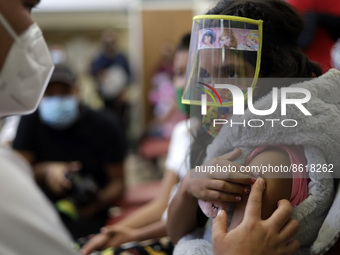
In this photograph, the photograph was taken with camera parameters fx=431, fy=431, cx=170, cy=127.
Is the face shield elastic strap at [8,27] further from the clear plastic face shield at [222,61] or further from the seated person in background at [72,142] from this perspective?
the seated person in background at [72,142]

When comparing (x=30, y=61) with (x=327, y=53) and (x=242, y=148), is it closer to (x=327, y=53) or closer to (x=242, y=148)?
(x=242, y=148)

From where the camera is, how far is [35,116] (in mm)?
2195

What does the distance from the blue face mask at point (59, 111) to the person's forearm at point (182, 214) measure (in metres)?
1.41

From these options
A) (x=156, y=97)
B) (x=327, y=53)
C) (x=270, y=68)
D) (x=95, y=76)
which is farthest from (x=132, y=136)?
(x=270, y=68)

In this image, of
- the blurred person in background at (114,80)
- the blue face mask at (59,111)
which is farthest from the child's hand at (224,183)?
the blurred person in background at (114,80)

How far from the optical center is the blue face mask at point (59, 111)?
2152 millimetres

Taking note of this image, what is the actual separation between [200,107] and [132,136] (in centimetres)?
545

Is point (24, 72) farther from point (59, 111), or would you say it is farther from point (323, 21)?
point (59, 111)

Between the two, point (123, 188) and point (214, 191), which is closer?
point (214, 191)

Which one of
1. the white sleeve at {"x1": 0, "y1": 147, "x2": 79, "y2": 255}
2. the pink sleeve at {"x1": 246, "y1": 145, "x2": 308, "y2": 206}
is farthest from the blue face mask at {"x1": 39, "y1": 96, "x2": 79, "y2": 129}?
the pink sleeve at {"x1": 246, "y1": 145, "x2": 308, "y2": 206}

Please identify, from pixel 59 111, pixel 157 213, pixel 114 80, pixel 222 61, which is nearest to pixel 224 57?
pixel 222 61

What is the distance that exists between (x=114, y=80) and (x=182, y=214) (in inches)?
196

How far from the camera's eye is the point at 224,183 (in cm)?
71

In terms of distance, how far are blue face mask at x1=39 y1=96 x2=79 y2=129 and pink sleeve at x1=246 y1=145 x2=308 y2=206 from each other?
1587 millimetres
